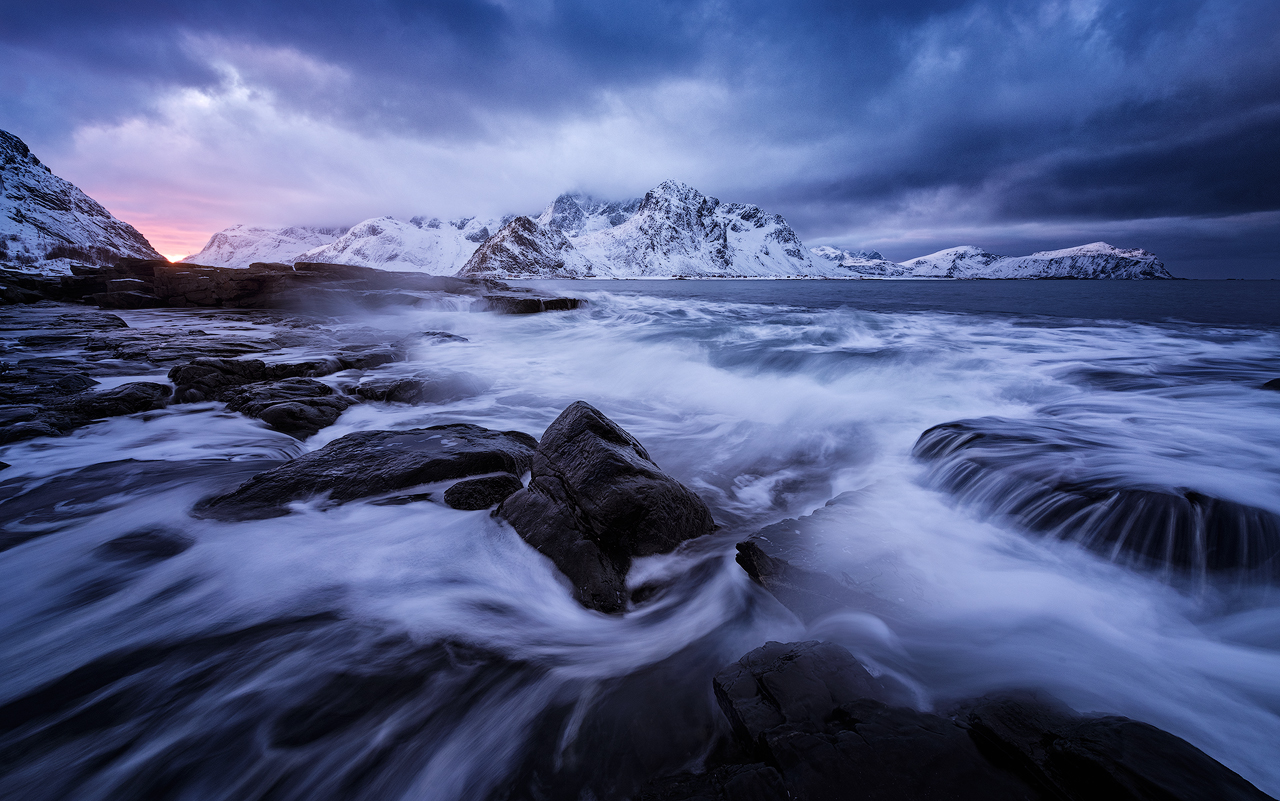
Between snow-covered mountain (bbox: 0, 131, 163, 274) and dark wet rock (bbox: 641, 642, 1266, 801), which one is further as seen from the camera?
snow-covered mountain (bbox: 0, 131, 163, 274)

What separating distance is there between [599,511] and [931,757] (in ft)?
7.07

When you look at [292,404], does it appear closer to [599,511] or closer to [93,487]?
[93,487]

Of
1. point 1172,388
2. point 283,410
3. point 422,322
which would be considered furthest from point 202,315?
point 1172,388

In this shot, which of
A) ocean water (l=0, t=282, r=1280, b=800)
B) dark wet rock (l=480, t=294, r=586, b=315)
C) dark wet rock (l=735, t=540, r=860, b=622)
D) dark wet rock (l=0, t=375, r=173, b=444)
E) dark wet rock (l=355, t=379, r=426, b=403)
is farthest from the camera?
dark wet rock (l=480, t=294, r=586, b=315)

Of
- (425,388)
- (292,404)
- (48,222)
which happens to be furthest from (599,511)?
(48,222)

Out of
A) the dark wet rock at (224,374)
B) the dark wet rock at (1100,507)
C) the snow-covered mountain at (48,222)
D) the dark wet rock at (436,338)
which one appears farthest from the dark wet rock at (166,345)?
the snow-covered mountain at (48,222)

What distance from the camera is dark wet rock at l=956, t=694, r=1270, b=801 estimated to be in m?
1.40

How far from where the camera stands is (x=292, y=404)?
5.88 m

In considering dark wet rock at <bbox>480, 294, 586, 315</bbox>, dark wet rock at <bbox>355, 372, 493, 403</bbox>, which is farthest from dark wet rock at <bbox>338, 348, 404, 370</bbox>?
dark wet rock at <bbox>480, 294, 586, 315</bbox>

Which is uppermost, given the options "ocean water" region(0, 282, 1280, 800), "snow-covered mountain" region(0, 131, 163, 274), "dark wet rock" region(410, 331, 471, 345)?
"snow-covered mountain" region(0, 131, 163, 274)

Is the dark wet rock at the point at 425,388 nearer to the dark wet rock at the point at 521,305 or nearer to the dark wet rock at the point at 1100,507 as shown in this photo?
the dark wet rock at the point at 1100,507

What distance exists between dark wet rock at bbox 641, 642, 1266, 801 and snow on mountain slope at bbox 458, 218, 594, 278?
541 ft

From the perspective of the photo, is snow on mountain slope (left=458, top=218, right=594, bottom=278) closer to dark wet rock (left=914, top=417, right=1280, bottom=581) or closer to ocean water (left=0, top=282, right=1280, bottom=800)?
ocean water (left=0, top=282, right=1280, bottom=800)

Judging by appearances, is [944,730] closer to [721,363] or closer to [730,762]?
[730,762]
